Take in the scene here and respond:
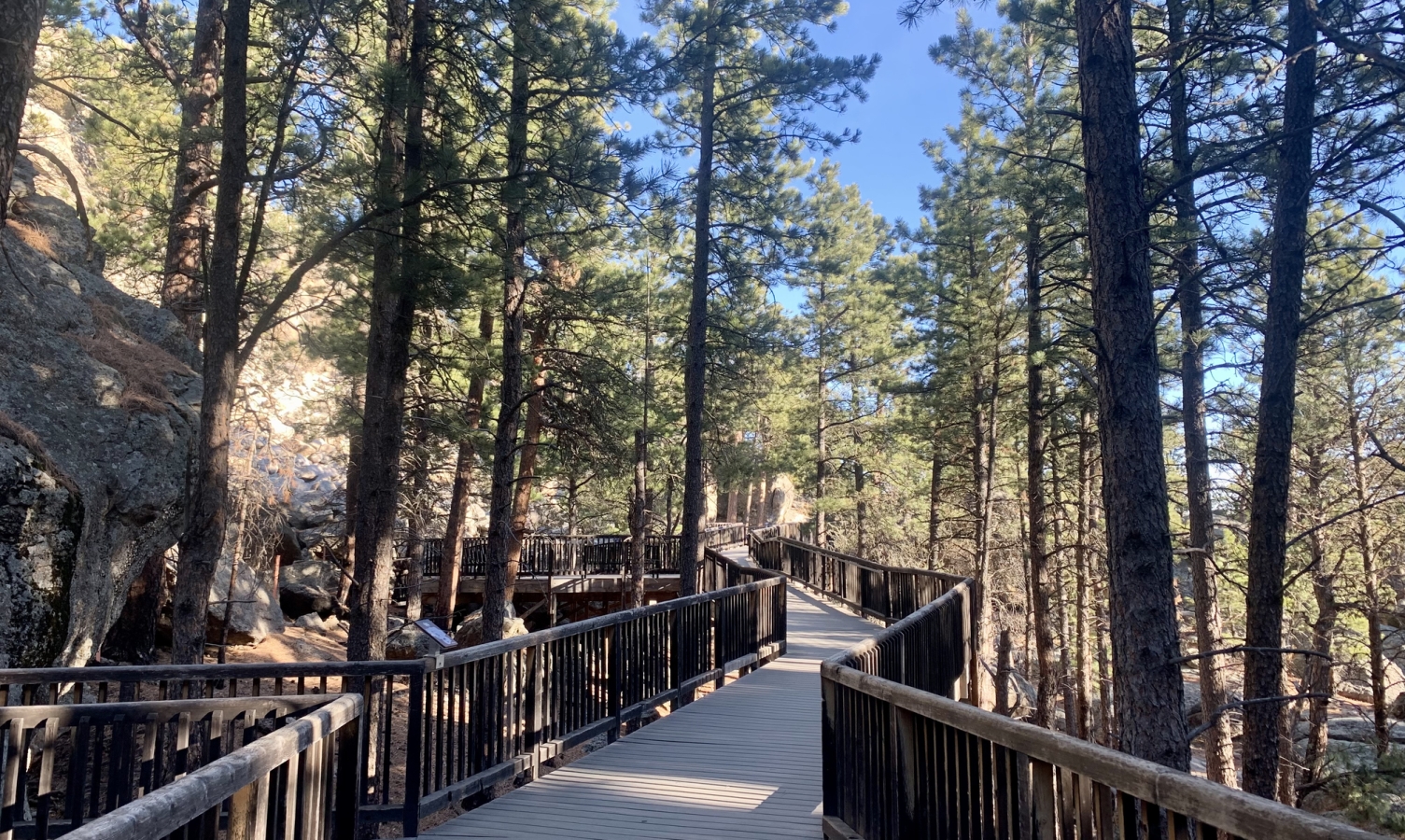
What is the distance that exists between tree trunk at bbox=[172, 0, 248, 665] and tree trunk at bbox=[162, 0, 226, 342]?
3.03ft

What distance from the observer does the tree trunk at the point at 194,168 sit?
376 inches

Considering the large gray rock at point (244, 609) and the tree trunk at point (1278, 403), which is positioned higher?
the tree trunk at point (1278, 403)

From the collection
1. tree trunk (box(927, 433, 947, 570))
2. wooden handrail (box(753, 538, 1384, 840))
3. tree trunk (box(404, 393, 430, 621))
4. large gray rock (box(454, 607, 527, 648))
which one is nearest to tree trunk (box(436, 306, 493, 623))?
large gray rock (box(454, 607, 527, 648))

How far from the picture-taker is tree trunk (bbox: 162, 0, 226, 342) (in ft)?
31.3

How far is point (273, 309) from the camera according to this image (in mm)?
8758

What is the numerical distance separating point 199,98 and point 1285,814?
40.4 feet

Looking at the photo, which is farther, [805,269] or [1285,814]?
[805,269]

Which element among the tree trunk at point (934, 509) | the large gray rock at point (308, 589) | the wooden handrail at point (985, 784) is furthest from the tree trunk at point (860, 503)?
the wooden handrail at point (985, 784)

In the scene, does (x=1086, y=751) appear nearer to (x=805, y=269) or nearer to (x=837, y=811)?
(x=837, y=811)

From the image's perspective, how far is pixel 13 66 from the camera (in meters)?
4.54

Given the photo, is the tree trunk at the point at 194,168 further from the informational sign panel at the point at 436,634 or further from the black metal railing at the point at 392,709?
the black metal railing at the point at 392,709

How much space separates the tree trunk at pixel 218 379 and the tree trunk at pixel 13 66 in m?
3.23

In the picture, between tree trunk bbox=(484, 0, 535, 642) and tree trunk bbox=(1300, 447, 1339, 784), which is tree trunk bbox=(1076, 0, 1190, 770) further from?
tree trunk bbox=(1300, 447, 1339, 784)

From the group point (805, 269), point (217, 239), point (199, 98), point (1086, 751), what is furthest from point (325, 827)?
point (805, 269)
